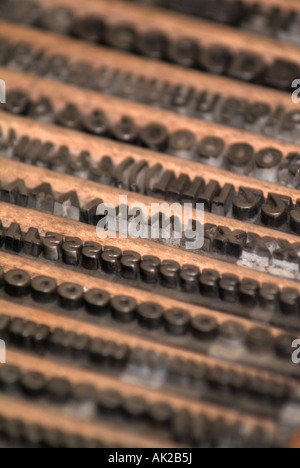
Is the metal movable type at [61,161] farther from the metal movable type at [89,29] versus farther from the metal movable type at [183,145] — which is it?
the metal movable type at [89,29]

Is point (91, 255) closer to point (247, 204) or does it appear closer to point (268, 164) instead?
point (247, 204)

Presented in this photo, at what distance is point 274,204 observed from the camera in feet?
6.98

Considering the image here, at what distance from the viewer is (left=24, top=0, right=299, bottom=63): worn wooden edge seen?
8.28 ft

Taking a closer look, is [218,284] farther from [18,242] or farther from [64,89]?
[64,89]

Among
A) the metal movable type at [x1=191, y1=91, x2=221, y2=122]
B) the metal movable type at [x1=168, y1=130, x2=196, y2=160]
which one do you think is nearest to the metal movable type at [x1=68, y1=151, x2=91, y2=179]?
the metal movable type at [x1=168, y1=130, x2=196, y2=160]

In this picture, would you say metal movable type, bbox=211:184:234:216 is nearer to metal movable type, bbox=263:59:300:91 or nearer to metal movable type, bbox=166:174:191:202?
metal movable type, bbox=166:174:191:202

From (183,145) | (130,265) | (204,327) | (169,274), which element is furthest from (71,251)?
(183,145)

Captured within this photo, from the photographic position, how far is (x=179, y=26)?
103 inches

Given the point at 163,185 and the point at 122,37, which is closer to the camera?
the point at 163,185

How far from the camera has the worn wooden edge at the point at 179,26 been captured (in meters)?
2.52

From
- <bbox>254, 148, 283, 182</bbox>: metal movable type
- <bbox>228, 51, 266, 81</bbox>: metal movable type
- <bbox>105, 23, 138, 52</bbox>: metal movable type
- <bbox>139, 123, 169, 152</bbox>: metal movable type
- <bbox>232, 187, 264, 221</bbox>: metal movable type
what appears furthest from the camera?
<bbox>105, 23, 138, 52</bbox>: metal movable type

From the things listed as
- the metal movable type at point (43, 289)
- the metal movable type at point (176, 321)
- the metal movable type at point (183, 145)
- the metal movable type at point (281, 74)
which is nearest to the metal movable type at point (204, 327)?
the metal movable type at point (176, 321)

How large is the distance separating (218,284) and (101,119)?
70 centimetres

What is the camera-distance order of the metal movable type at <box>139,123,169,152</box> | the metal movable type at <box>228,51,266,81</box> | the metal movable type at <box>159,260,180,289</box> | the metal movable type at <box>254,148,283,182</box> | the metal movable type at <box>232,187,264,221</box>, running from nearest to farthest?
1. the metal movable type at <box>159,260,180,289</box>
2. the metal movable type at <box>232,187,264,221</box>
3. the metal movable type at <box>254,148,283,182</box>
4. the metal movable type at <box>139,123,169,152</box>
5. the metal movable type at <box>228,51,266,81</box>
